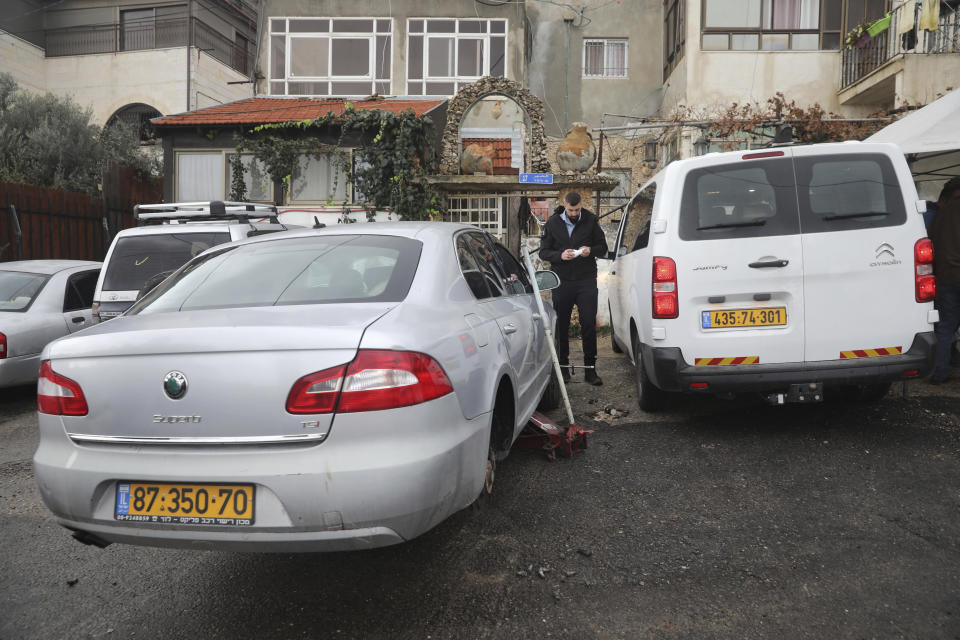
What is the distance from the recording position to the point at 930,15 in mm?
14398

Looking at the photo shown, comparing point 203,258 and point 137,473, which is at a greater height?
point 203,258

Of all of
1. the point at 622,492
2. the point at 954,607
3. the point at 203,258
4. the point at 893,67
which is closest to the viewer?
the point at 954,607

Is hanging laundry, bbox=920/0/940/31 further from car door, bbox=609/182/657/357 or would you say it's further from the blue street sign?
car door, bbox=609/182/657/357

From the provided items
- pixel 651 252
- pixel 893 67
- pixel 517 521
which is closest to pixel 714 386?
pixel 651 252

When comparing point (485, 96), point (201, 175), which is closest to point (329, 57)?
point (201, 175)

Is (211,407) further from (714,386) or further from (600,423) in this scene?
(600,423)

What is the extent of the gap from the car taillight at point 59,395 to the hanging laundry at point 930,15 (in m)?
17.3

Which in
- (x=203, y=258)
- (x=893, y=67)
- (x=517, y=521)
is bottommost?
(x=517, y=521)

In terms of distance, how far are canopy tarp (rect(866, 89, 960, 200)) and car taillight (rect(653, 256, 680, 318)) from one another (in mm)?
3051

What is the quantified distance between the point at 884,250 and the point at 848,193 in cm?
45

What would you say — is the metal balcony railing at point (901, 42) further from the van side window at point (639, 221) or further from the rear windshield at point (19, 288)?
the rear windshield at point (19, 288)

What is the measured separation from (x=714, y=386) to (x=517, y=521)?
193cm

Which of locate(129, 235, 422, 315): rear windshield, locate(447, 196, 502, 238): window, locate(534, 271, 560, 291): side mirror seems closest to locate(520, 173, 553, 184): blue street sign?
locate(447, 196, 502, 238): window

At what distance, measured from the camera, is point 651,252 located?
5039mm
